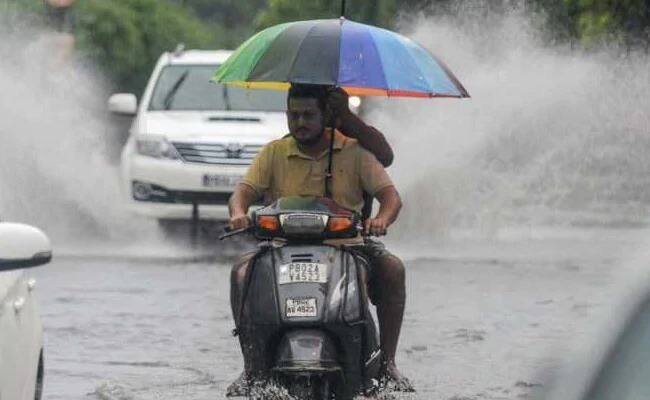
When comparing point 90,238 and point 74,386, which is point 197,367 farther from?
point 90,238

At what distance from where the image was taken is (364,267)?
27.5 ft

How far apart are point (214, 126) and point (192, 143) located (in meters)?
0.30

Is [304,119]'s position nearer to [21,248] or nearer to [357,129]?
[357,129]

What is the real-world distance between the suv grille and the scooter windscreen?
32.0ft

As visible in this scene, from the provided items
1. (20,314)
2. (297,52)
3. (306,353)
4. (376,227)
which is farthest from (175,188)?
(20,314)

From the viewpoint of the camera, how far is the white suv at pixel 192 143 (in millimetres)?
18141

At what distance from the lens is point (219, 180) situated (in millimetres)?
18094

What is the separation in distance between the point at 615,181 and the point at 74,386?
659 inches

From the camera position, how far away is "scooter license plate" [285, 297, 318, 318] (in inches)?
316

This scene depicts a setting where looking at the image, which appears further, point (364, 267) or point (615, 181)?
point (615, 181)

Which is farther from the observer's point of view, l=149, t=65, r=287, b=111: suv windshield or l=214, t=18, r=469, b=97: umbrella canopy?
l=149, t=65, r=287, b=111: suv windshield

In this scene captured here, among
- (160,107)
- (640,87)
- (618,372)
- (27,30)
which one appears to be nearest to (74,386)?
(618,372)

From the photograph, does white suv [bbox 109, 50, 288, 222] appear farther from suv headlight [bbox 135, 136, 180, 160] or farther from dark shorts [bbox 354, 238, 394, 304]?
dark shorts [bbox 354, 238, 394, 304]

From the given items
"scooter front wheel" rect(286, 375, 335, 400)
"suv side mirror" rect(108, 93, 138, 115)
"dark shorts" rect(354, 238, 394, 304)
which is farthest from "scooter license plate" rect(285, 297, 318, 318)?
"suv side mirror" rect(108, 93, 138, 115)
